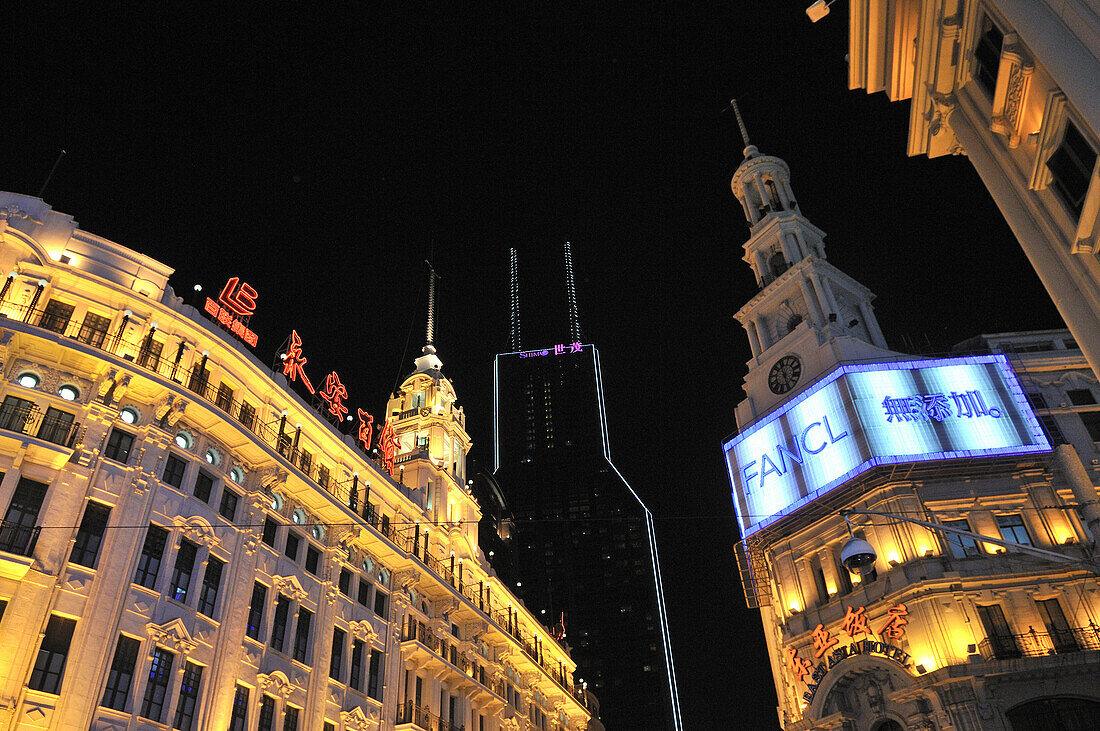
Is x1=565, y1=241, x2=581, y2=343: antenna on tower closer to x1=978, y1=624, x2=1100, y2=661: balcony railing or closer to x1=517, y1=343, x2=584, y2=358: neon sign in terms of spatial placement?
x1=517, y1=343, x2=584, y2=358: neon sign

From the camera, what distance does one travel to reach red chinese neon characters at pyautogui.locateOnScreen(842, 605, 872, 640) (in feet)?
131

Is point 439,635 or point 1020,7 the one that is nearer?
point 1020,7

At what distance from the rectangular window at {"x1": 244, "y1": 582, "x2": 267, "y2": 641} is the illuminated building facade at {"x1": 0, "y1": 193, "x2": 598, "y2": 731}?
130 mm

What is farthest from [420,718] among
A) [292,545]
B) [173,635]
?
[173,635]

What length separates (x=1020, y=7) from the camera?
1511cm

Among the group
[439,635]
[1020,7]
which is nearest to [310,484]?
[439,635]

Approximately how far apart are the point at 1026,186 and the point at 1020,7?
5.15m

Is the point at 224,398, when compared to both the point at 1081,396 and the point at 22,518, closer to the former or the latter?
the point at 22,518

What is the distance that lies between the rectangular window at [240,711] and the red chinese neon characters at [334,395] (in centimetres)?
1563

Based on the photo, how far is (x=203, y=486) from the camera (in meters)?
32.0

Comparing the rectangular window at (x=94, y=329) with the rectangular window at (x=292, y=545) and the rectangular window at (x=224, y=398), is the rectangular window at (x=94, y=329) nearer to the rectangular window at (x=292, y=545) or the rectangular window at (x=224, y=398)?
the rectangular window at (x=224, y=398)

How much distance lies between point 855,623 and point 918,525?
725 centimetres

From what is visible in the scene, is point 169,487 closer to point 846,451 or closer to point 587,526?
point 846,451

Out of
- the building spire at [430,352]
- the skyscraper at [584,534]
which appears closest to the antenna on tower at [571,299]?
the skyscraper at [584,534]
